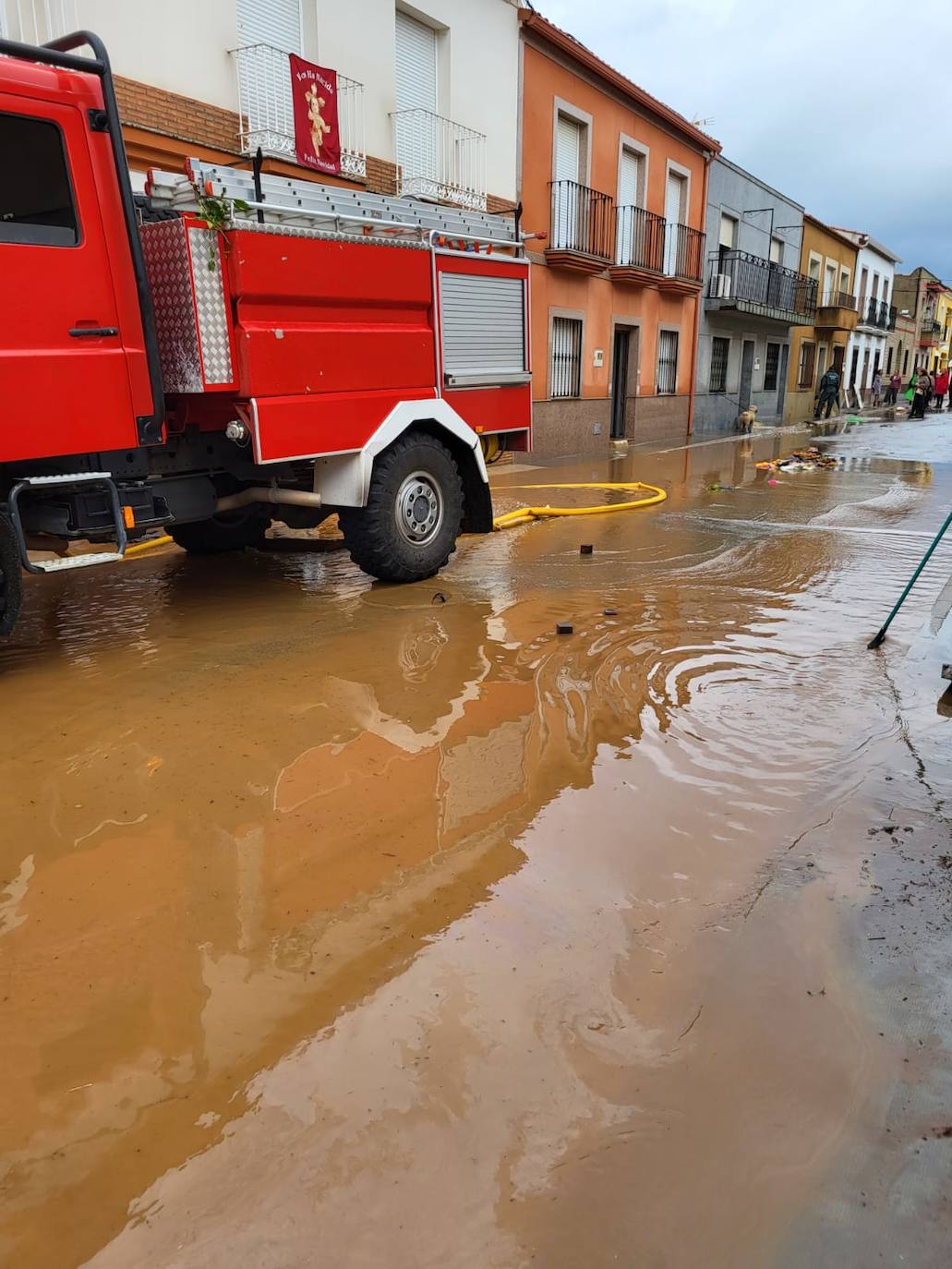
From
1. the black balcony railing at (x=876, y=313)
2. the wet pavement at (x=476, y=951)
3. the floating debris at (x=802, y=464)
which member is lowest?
the floating debris at (x=802, y=464)

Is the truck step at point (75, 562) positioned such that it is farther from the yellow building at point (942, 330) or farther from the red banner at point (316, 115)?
the yellow building at point (942, 330)

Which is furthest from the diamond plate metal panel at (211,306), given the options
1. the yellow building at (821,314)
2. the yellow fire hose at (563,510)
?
the yellow building at (821,314)

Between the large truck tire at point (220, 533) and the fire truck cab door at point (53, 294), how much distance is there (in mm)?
2530

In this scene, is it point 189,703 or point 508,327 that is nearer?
point 189,703

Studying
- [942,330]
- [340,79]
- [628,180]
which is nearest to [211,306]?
[340,79]

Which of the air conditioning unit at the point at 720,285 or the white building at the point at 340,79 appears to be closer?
the white building at the point at 340,79

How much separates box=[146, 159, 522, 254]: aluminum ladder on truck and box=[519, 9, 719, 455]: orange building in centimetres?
1002

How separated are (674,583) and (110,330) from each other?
4088 millimetres

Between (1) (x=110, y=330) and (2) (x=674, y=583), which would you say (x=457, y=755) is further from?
(2) (x=674, y=583)

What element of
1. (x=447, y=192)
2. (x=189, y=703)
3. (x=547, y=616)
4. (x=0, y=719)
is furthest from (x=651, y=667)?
(x=447, y=192)

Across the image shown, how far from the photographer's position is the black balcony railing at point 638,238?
1928cm

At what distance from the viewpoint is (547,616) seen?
19.1ft

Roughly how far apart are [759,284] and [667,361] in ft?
19.4

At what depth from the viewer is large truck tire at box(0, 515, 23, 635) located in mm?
4574
